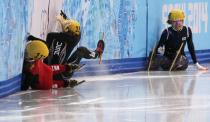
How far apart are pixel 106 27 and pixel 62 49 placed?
63.2 inches

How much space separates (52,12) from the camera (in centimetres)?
845

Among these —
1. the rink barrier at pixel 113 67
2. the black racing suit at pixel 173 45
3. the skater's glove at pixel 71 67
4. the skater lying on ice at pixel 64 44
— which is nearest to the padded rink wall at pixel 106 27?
the rink barrier at pixel 113 67

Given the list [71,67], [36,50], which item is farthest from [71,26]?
[36,50]

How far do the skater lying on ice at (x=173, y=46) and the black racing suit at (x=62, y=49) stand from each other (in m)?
2.52

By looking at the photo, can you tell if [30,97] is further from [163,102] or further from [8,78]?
[163,102]

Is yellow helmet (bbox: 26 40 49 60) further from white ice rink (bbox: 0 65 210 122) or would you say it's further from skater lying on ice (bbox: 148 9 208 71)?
skater lying on ice (bbox: 148 9 208 71)

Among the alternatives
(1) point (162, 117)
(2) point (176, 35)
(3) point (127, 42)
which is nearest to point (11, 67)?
(1) point (162, 117)

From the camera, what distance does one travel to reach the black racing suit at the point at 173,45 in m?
10.9

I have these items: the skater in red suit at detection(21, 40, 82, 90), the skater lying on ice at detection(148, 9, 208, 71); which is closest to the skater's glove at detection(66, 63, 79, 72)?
the skater in red suit at detection(21, 40, 82, 90)

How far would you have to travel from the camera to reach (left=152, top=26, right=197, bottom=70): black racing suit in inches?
428

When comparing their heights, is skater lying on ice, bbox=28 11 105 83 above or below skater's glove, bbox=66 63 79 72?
above

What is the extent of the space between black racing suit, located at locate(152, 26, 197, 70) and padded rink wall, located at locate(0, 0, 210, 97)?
0.85 feet

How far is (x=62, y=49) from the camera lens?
27.5 feet

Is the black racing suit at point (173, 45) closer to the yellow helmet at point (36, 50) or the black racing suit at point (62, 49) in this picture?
the black racing suit at point (62, 49)
